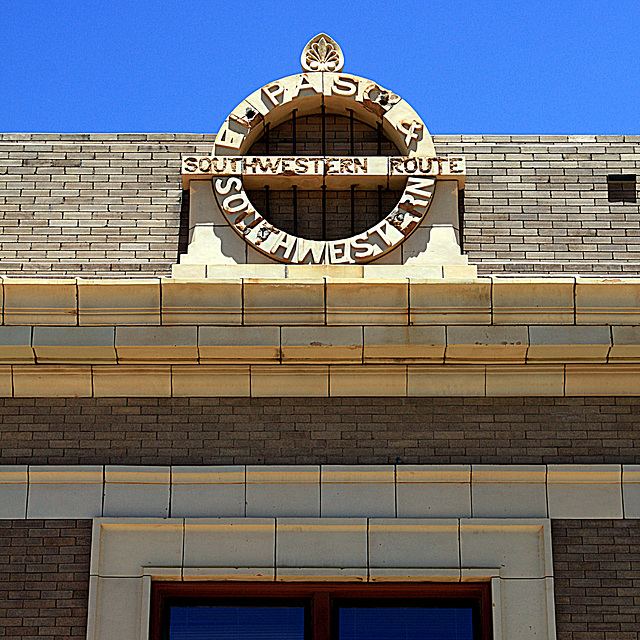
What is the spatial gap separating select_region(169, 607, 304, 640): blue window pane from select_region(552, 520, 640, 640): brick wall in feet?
6.96

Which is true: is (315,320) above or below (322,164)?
below

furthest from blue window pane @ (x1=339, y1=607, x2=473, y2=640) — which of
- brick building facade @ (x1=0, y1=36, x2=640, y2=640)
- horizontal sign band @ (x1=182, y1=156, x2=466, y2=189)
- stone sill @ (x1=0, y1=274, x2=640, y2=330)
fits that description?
horizontal sign band @ (x1=182, y1=156, x2=466, y2=189)

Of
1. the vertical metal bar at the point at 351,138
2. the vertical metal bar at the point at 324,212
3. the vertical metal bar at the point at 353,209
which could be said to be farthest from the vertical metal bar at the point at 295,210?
the vertical metal bar at the point at 351,138

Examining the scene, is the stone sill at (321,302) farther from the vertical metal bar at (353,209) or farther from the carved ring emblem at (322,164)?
the vertical metal bar at (353,209)

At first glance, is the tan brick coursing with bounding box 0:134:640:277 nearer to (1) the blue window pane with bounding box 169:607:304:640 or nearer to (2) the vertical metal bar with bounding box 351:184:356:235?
(2) the vertical metal bar with bounding box 351:184:356:235

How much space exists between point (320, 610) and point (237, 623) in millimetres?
683

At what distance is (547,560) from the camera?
23.7 feet

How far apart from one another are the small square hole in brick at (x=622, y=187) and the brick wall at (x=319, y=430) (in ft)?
7.70

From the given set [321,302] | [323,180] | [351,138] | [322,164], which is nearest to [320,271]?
[321,302]

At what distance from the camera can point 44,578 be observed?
23.7 ft

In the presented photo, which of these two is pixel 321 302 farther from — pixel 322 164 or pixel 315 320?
pixel 322 164

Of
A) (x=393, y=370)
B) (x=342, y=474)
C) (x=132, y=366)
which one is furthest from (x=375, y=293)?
(x=132, y=366)

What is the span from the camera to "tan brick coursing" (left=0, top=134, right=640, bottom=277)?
28.4ft

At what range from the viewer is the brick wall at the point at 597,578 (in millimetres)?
7105
